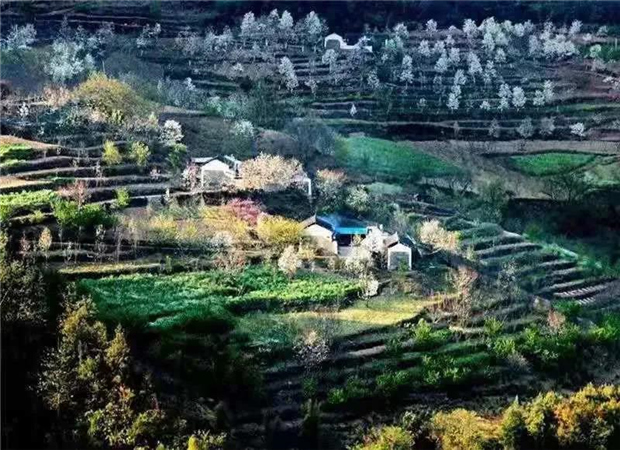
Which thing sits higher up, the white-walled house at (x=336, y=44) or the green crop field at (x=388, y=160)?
the white-walled house at (x=336, y=44)

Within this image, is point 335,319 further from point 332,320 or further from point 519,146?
point 519,146

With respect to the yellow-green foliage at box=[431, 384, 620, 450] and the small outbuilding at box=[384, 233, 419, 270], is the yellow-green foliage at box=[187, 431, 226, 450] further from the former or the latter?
the small outbuilding at box=[384, 233, 419, 270]

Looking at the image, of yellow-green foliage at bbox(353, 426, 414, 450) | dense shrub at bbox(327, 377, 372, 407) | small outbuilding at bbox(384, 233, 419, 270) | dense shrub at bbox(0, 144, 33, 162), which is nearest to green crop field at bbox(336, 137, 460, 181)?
small outbuilding at bbox(384, 233, 419, 270)

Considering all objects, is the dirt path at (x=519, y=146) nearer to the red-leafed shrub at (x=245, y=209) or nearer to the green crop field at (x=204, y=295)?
the red-leafed shrub at (x=245, y=209)

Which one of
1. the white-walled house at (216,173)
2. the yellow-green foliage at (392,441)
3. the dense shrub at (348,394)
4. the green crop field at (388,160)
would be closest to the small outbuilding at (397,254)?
the dense shrub at (348,394)

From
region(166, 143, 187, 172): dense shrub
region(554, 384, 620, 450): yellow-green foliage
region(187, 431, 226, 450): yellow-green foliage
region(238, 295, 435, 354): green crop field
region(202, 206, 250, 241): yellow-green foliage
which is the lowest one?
region(554, 384, 620, 450): yellow-green foliage

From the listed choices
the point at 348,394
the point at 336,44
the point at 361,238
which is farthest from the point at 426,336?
the point at 336,44
